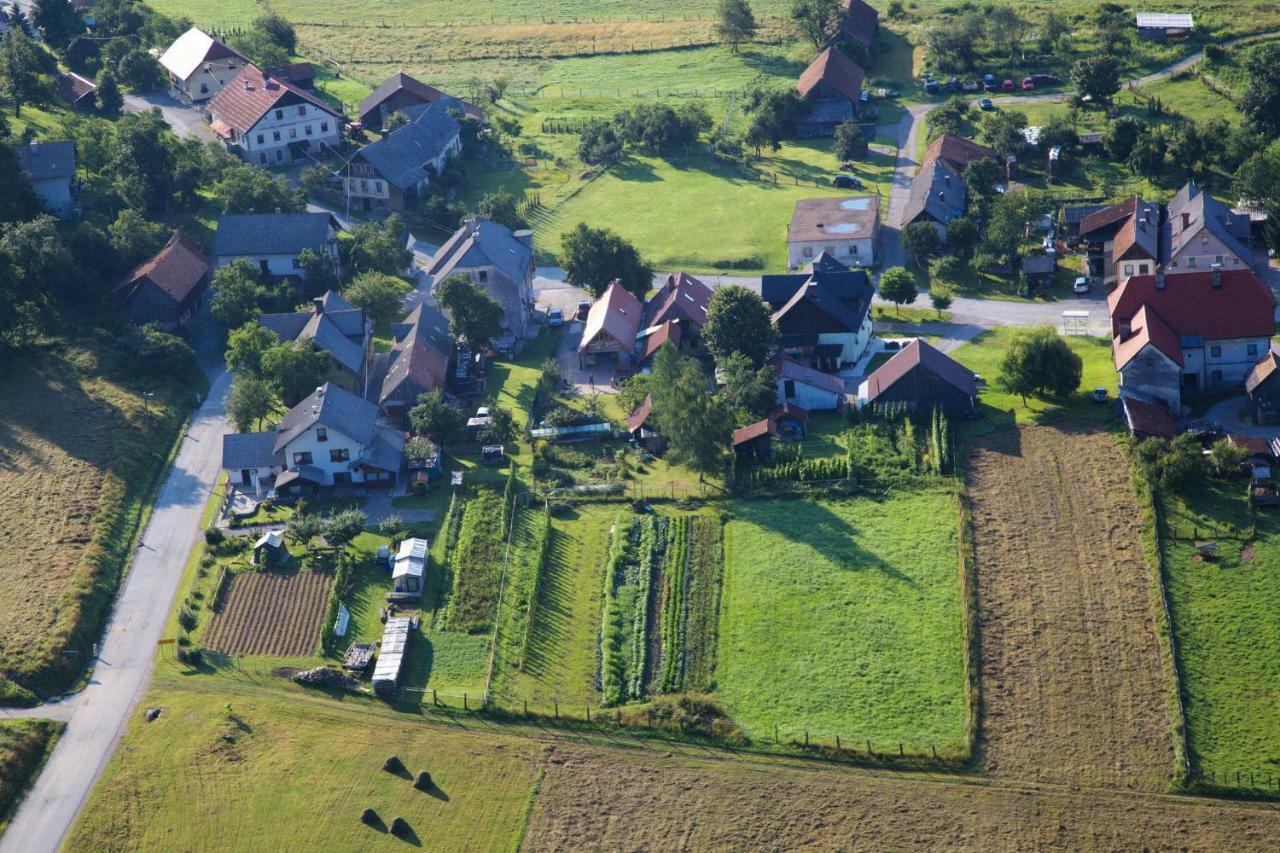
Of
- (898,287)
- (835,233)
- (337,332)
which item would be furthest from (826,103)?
(337,332)

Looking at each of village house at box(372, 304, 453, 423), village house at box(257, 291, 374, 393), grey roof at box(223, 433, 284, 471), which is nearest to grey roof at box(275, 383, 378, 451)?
grey roof at box(223, 433, 284, 471)

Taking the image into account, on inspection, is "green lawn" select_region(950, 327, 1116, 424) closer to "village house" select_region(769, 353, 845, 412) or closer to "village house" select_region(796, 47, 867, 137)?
"village house" select_region(769, 353, 845, 412)

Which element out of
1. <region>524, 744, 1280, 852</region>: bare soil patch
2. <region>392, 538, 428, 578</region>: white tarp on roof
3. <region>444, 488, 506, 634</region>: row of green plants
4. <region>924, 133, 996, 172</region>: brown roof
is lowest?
<region>924, 133, 996, 172</region>: brown roof

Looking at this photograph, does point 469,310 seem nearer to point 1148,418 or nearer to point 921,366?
point 921,366

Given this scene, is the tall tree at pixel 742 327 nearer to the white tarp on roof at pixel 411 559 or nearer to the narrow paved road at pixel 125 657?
the white tarp on roof at pixel 411 559

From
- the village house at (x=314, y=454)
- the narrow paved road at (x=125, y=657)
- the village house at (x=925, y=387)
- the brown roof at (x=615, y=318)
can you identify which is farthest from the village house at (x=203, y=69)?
the village house at (x=925, y=387)

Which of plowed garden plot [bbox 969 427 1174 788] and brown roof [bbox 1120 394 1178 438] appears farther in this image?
brown roof [bbox 1120 394 1178 438]
